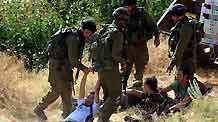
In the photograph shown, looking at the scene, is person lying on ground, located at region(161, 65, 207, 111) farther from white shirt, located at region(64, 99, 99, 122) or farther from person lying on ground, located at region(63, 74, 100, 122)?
white shirt, located at region(64, 99, 99, 122)

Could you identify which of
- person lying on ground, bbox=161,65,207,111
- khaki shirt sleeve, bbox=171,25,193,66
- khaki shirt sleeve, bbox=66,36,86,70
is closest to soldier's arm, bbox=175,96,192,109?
person lying on ground, bbox=161,65,207,111

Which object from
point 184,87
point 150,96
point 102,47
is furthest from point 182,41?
point 102,47

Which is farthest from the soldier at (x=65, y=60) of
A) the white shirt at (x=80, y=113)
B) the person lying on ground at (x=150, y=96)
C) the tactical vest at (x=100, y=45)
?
the person lying on ground at (x=150, y=96)

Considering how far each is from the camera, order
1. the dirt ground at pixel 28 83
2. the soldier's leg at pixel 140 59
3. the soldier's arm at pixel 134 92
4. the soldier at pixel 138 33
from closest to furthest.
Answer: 1. the soldier's arm at pixel 134 92
2. the soldier at pixel 138 33
3. the dirt ground at pixel 28 83
4. the soldier's leg at pixel 140 59

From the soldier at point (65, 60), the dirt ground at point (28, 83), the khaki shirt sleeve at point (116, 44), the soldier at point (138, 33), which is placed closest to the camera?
→ the khaki shirt sleeve at point (116, 44)

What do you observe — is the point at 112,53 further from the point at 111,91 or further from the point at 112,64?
the point at 111,91

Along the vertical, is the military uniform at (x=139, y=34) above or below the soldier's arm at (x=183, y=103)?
above

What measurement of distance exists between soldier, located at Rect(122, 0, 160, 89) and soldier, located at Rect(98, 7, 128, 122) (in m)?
1.00

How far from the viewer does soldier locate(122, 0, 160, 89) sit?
8.71 metres

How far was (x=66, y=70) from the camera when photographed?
7930 millimetres

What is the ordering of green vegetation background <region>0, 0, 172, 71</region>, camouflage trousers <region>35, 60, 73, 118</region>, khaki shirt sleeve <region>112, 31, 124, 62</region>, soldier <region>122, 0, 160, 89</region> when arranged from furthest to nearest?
green vegetation background <region>0, 0, 172, 71</region> → soldier <region>122, 0, 160, 89</region> → camouflage trousers <region>35, 60, 73, 118</region> → khaki shirt sleeve <region>112, 31, 124, 62</region>

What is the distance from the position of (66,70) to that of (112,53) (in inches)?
35.2

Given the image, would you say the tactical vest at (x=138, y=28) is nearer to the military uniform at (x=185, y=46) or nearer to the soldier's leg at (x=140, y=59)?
the soldier's leg at (x=140, y=59)

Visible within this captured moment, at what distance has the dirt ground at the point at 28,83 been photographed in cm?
895
